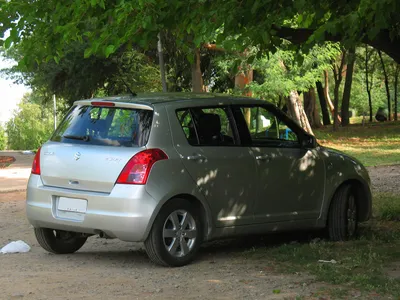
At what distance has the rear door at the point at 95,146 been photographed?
8.00 metres

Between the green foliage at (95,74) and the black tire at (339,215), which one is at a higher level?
the green foliage at (95,74)

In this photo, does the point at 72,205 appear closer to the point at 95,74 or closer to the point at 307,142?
the point at 307,142

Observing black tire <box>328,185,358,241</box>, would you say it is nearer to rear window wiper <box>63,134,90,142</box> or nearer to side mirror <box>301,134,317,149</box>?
side mirror <box>301,134,317,149</box>

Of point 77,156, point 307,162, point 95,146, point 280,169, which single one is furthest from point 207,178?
point 307,162

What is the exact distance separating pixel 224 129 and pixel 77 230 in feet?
6.08

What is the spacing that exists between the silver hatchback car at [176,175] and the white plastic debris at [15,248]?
0.64 m

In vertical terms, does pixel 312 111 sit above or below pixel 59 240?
above

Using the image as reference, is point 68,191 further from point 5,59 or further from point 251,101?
point 5,59

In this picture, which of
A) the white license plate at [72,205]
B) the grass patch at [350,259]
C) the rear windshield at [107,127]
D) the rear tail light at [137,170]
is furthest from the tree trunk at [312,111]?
the rear tail light at [137,170]

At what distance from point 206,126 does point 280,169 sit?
1.05m

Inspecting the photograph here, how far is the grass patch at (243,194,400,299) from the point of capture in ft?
23.1

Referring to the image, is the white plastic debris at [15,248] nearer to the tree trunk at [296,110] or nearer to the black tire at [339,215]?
the black tire at [339,215]

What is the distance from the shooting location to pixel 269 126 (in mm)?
9406

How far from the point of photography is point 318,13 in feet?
28.2
